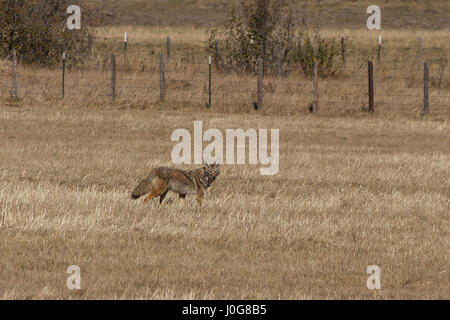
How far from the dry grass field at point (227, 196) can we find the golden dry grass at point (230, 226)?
3 centimetres

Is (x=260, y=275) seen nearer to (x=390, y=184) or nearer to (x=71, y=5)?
(x=390, y=184)

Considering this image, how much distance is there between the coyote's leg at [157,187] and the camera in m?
11.7

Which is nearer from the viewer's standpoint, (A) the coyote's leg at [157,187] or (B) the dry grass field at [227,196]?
(B) the dry grass field at [227,196]

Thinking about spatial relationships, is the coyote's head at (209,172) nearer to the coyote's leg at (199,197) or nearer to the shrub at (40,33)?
the coyote's leg at (199,197)

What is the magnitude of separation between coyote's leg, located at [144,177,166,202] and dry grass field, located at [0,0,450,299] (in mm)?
152

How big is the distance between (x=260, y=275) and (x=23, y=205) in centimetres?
417

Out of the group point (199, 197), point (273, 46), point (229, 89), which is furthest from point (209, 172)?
point (273, 46)

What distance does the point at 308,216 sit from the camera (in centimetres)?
1170

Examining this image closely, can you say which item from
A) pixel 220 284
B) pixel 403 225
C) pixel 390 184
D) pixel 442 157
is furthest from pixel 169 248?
pixel 442 157

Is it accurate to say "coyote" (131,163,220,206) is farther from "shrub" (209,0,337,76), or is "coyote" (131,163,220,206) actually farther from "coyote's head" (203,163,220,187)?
"shrub" (209,0,337,76)

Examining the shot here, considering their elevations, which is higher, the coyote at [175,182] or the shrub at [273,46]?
the shrub at [273,46]

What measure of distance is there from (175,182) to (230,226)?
4.26ft

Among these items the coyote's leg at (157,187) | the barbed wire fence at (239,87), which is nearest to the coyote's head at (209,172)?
the coyote's leg at (157,187)

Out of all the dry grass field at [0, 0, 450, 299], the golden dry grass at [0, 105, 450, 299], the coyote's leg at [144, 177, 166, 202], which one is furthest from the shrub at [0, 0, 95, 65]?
the coyote's leg at [144, 177, 166, 202]
